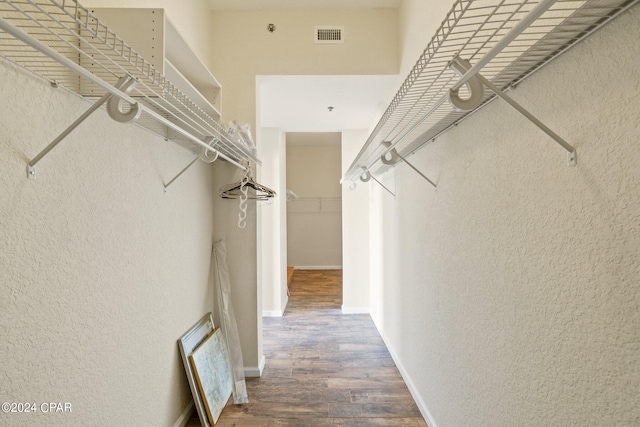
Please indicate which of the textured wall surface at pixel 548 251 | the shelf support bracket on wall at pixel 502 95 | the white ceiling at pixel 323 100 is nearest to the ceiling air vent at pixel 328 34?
the white ceiling at pixel 323 100

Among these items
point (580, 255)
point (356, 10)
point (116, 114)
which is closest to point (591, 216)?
point (580, 255)

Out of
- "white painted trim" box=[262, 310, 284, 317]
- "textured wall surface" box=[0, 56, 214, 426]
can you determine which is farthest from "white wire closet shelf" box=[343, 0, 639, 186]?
"white painted trim" box=[262, 310, 284, 317]

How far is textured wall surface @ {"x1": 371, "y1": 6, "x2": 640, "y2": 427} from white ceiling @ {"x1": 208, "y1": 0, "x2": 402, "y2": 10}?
4.54ft

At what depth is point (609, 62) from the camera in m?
0.70

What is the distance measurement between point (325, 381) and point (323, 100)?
2.23 metres

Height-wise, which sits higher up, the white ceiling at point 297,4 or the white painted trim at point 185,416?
the white ceiling at point 297,4

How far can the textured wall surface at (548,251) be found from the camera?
679 millimetres

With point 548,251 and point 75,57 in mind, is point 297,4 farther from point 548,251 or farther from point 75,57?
point 548,251

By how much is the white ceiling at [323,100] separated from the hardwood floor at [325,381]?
201 cm

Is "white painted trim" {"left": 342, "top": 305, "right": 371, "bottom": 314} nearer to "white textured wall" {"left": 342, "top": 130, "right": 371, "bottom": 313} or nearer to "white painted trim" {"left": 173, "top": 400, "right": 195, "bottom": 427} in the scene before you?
"white textured wall" {"left": 342, "top": 130, "right": 371, "bottom": 313}

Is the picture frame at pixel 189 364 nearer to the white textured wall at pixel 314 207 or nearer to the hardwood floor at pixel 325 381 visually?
the hardwood floor at pixel 325 381

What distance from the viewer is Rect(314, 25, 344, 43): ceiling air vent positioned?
245cm

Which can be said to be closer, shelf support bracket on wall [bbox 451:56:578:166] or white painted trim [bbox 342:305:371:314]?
Result: shelf support bracket on wall [bbox 451:56:578:166]

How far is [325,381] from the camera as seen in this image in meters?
2.38
